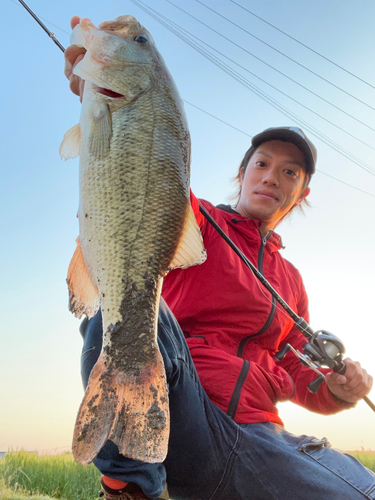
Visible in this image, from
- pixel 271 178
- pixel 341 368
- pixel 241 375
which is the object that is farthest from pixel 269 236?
pixel 241 375

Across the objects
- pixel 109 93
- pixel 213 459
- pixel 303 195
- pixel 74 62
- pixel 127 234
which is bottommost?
pixel 213 459

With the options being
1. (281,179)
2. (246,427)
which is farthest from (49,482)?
(281,179)

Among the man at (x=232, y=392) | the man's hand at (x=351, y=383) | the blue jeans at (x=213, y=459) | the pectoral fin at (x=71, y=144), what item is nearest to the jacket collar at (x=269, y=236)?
the man at (x=232, y=392)

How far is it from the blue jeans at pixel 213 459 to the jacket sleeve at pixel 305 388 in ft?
2.11

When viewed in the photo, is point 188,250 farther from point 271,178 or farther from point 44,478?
point 44,478

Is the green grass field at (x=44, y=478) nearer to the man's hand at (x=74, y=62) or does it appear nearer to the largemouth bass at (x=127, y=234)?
the largemouth bass at (x=127, y=234)

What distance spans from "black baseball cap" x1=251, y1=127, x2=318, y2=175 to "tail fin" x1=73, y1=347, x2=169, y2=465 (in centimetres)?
246

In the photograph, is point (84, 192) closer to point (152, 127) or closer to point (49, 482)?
point (152, 127)

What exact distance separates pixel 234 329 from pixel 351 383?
87 centimetres

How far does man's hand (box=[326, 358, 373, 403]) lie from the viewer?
2.71 m

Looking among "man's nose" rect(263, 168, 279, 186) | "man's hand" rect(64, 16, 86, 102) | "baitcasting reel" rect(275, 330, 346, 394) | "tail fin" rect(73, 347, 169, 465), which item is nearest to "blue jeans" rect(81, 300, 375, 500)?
"tail fin" rect(73, 347, 169, 465)

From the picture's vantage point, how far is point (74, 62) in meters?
2.07

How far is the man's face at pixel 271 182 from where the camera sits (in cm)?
329

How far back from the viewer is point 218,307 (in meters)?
2.52
